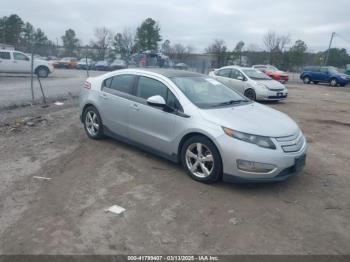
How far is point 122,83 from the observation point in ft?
20.8

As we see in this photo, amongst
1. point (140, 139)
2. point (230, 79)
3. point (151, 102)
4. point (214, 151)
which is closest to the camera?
point (214, 151)

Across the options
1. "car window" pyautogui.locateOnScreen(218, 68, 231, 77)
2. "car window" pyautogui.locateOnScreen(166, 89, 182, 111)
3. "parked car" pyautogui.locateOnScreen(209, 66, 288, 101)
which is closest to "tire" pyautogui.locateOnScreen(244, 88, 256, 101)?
"parked car" pyautogui.locateOnScreen(209, 66, 288, 101)

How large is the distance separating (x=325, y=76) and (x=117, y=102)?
27.2 m

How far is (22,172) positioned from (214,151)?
2.88m

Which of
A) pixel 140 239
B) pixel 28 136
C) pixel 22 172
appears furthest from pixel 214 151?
pixel 28 136

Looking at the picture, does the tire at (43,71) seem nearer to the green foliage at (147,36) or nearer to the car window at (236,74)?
the car window at (236,74)

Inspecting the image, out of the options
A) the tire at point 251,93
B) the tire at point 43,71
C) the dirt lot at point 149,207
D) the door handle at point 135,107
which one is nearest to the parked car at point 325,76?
the tire at point 251,93

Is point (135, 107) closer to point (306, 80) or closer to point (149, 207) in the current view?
point (149, 207)

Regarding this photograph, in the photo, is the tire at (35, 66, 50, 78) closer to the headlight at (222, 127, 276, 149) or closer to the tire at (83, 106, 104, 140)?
the tire at (83, 106, 104, 140)

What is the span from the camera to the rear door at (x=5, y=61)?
21609mm

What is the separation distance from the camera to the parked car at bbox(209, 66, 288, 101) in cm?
1394

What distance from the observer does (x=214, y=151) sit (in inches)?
188

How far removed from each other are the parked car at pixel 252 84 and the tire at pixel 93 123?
7.78 m

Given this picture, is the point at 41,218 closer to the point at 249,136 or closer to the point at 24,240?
the point at 24,240
